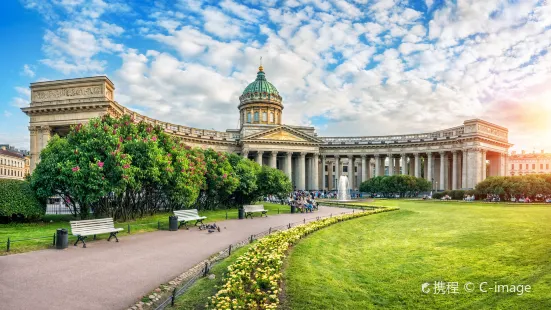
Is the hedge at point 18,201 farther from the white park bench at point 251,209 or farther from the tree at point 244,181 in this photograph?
the tree at point 244,181

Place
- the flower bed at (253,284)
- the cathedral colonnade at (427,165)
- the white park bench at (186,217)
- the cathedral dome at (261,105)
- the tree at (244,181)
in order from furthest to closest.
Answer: the cathedral dome at (261,105) → the cathedral colonnade at (427,165) → the tree at (244,181) → the white park bench at (186,217) → the flower bed at (253,284)

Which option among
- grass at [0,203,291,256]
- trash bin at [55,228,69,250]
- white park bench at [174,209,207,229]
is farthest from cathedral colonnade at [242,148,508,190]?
trash bin at [55,228,69,250]

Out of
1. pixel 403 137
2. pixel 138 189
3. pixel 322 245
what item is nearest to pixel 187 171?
pixel 138 189

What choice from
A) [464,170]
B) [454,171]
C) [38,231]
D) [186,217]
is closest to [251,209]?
[186,217]

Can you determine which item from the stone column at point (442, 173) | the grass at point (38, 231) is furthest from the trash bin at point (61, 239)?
the stone column at point (442, 173)

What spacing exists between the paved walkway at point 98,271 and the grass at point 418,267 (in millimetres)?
3930

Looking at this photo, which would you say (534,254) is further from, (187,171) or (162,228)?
(187,171)

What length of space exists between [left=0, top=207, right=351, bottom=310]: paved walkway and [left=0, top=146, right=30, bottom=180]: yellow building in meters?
85.8

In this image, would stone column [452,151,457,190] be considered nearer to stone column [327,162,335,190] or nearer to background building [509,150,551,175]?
stone column [327,162,335,190]

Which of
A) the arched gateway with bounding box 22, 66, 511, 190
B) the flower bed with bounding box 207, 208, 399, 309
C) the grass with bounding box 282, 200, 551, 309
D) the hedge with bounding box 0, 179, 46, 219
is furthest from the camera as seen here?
the arched gateway with bounding box 22, 66, 511, 190

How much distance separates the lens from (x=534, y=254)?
34.7 feet

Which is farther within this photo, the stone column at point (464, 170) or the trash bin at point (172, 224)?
the stone column at point (464, 170)

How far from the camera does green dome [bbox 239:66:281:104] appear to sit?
80.0 metres

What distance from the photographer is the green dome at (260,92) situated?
3150 inches
